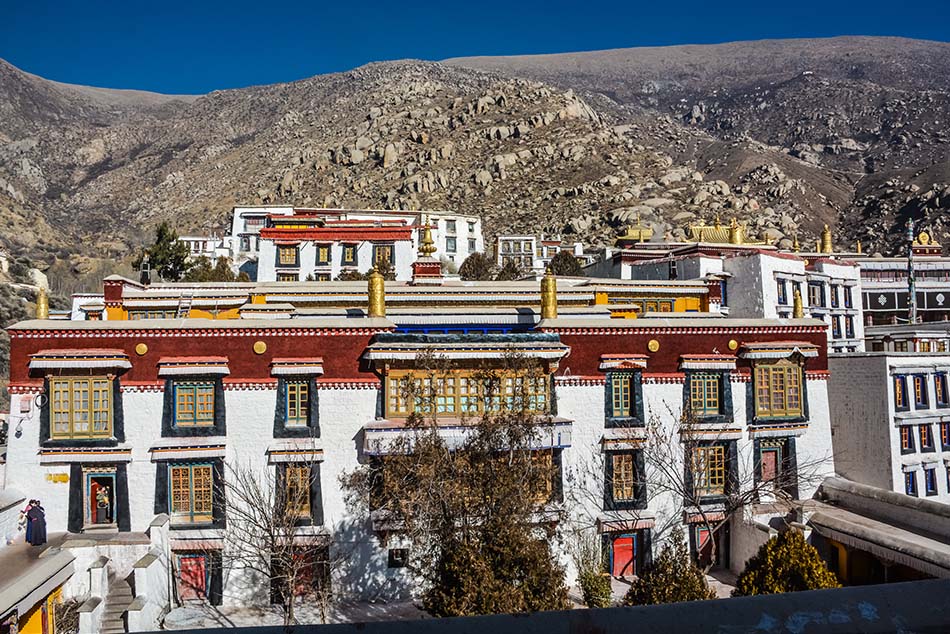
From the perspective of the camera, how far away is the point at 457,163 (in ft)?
377

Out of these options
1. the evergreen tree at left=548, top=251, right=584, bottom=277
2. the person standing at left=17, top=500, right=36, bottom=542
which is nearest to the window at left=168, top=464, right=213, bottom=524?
the person standing at left=17, top=500, right=36, bottom=542

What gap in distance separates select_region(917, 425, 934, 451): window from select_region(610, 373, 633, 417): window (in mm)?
12586

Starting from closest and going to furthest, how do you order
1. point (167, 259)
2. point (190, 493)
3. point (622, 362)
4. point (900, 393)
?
point (190, 493), point (622, 362), point (900, 393), point (167, 259)

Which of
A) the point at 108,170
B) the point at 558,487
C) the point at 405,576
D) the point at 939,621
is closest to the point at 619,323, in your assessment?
the point at 558,487

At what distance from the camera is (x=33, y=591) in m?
15.4

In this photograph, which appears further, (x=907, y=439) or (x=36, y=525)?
(x=907, y=439)

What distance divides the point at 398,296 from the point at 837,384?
58.6 ft

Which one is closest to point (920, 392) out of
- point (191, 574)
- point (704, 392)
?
point (704, 392)

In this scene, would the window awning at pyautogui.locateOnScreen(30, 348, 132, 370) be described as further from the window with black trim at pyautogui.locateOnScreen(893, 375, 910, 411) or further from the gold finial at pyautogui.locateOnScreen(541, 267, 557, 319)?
the window with black trim at pyautogui.locateOnScreen(893, 375, 910, 411)

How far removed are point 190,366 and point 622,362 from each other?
12979mm

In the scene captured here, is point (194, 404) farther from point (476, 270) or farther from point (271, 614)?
point (476, 270)

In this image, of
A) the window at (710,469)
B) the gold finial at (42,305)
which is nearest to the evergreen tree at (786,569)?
the window at (710,469)

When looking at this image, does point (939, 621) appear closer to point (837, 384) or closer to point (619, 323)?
point (619, 323)

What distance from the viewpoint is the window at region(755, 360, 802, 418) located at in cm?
2288
